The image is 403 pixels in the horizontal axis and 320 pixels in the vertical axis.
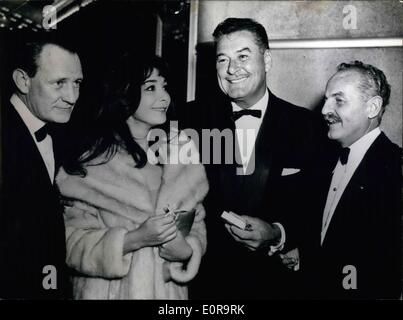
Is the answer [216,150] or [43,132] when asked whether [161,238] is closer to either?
[216,150]

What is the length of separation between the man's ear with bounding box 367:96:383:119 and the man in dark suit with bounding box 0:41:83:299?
1.24m

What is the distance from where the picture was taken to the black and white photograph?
1952 millimetres

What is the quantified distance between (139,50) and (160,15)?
0.66 ft

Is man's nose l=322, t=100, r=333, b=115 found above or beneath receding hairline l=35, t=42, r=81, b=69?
beneath

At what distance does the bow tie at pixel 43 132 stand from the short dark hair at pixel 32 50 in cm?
24

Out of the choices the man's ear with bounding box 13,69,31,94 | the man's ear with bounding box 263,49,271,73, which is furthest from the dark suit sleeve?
the man's ear with bounding box 13,69,31,94

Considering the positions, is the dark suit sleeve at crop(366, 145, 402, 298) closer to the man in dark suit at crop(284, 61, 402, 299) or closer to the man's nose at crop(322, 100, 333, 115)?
the man in dark suit at crop(284, 61, 402, 299)

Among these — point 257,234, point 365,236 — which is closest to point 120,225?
point 257,234

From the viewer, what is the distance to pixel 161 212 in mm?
1911

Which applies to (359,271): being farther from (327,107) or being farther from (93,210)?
(93,210)

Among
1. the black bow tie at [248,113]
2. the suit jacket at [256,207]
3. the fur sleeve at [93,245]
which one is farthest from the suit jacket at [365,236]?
the fur sleeve at [93,245]

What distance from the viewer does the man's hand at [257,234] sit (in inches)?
77.5

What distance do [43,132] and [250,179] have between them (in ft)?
2.96
